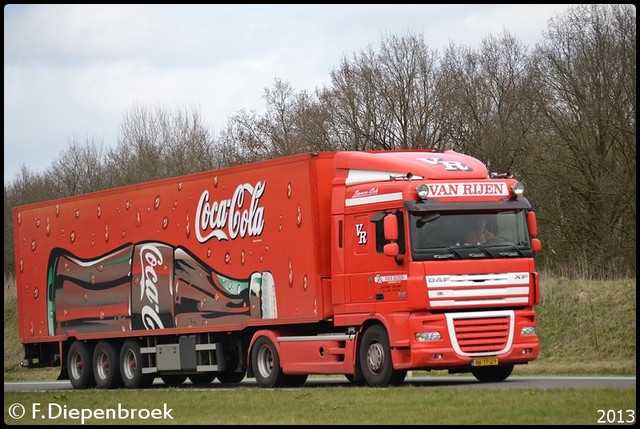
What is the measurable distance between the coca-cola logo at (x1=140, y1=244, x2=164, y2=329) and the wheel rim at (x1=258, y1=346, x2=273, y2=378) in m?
3.38

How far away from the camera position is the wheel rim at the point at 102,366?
27108 mm

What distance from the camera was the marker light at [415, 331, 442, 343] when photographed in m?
19.8

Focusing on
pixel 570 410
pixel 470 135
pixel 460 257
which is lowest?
pixel 570 410

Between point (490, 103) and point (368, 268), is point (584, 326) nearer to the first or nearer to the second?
point (368, 268)

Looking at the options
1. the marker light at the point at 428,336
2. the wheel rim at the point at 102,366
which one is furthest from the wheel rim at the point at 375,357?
the wheel rim at the point at 102,366

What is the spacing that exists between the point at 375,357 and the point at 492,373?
2.58m

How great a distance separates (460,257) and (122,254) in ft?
31.5

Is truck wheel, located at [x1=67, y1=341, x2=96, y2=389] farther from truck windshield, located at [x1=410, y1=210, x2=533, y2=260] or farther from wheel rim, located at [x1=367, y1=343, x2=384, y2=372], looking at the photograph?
truck windshield, located at [x1=410, y1=210, x2=533, y2=260]

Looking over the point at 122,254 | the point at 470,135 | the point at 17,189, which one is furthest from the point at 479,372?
the point at 17,189

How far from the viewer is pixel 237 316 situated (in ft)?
77.0

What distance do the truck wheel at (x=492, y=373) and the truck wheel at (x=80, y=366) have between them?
965cm

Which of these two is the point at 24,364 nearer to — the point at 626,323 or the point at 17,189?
the point at 626,323

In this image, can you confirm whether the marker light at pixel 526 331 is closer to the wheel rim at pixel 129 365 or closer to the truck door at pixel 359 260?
the truck door at pixel 359 260

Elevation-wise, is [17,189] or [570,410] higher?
[17,189]
